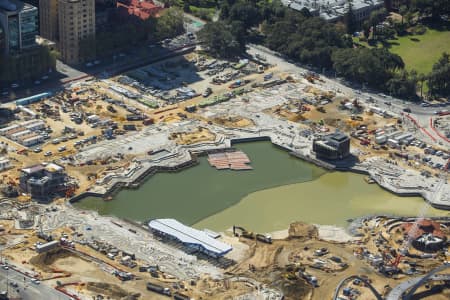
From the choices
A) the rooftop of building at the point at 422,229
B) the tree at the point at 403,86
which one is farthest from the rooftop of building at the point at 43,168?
the tree at the point at 403,86

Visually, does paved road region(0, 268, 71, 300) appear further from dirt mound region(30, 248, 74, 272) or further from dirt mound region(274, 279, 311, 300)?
dirt mound region(274, 279, 311, 300)

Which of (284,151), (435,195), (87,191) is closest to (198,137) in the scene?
(284,151)

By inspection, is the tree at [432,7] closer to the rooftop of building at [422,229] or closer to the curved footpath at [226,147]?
the curved footpath at [226,147]

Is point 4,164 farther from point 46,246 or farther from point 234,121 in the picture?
point 234,121

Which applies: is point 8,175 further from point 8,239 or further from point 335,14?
point 335,14

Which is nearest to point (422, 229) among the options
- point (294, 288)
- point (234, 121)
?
point (294, 288)
